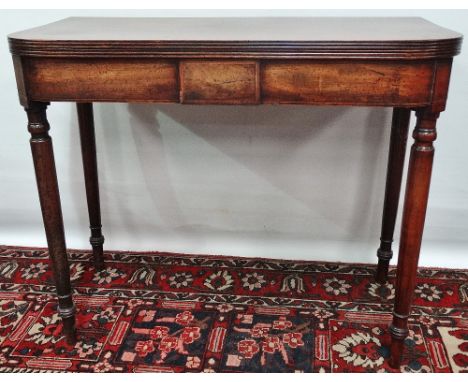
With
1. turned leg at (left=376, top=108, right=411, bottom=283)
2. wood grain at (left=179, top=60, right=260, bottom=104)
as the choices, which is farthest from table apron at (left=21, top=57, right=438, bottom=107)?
turned leg at (left=376, top=108, right=411, bottom=283)

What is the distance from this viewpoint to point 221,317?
5.61ft

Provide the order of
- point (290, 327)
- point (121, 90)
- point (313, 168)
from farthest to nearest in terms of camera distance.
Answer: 1. point (313, 168)
2. point (290, 327)
3. point (121, 90)

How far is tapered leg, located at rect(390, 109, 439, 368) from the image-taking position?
1235 mm

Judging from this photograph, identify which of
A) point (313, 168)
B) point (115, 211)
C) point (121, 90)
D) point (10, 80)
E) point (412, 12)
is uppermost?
point (412, 12)

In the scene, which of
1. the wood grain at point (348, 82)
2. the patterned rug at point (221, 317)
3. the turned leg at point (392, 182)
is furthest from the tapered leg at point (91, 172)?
the turned leg at point (392, 182)

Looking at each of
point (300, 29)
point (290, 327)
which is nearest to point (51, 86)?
point (300, 29)

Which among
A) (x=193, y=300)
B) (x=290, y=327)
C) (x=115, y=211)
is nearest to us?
(x=290, y=327)

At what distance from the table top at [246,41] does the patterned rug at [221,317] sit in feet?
2.78

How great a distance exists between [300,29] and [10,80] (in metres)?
1.14

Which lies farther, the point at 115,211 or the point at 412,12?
the point at 115,211

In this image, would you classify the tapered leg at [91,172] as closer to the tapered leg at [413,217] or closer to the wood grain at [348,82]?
the wood grain at [348,82]

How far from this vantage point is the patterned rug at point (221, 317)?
5.00ft
